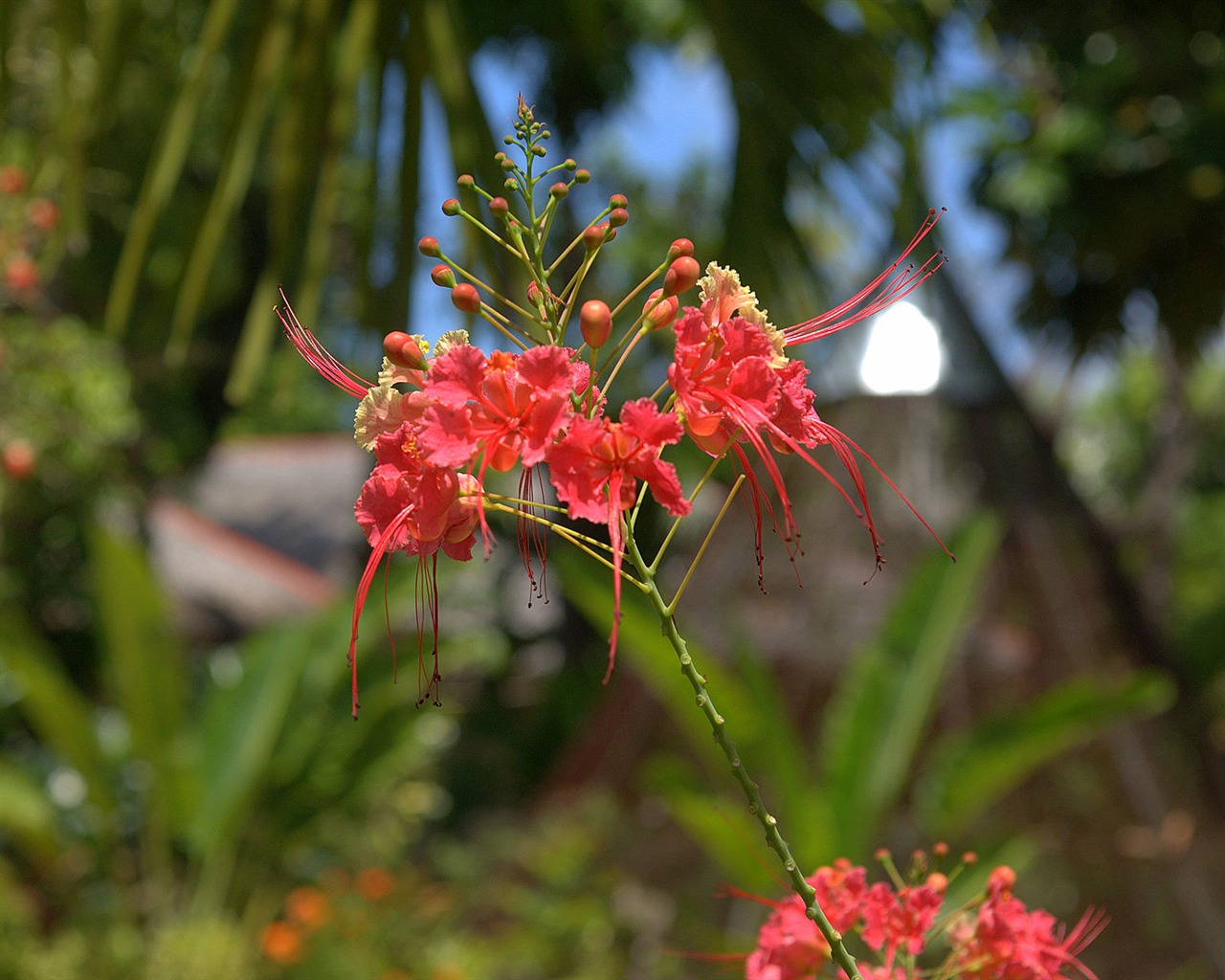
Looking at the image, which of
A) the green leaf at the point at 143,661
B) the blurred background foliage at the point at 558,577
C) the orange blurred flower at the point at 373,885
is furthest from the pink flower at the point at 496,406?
the orange blurred flower at the point at 373,885

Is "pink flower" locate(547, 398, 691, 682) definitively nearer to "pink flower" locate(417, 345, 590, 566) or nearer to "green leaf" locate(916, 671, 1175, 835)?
"pink flower" locate(417, 345, 590, 566)

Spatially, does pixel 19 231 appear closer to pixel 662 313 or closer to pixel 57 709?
pixel 57 709

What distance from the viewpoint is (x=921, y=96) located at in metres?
2.64

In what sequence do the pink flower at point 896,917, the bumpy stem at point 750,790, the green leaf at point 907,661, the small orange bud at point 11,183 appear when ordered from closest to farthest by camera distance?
the bumpy stem at point 750,790 → the pink flower at point 896,917 → the small orange bud at point 11,183 → the green leaf at point 907,661

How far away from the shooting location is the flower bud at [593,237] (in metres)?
0.66

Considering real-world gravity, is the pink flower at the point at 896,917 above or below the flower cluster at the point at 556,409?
below

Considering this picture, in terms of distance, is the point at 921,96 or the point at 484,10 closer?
the point at 921,96

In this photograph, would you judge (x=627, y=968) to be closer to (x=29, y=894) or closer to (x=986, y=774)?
(x=986, y=774)

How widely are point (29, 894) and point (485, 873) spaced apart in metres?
2.12

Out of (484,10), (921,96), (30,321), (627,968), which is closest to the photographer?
(921,96)

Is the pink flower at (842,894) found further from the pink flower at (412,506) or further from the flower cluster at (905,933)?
the pink flower at (412,506)

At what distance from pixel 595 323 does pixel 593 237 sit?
5cm

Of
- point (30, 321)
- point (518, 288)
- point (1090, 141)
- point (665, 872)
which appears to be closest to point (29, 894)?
point (30, 321)

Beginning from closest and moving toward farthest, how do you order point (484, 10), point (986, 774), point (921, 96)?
1. point (921, 96)
2. point (986, 774)
3. point (484, 10)
